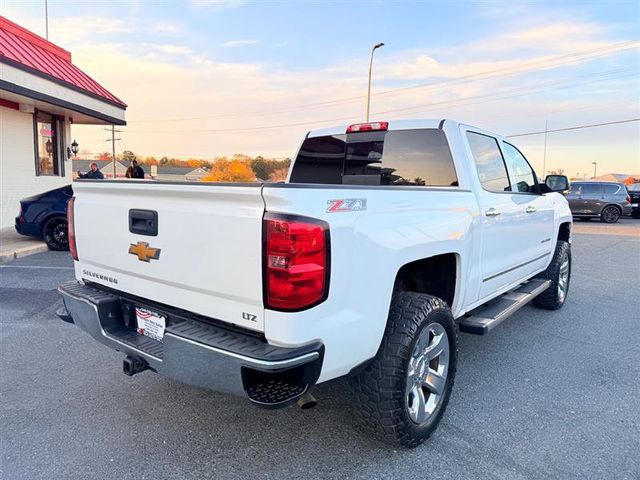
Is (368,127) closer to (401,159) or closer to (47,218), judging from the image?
(401,159)

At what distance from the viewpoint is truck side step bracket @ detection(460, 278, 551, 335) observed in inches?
143

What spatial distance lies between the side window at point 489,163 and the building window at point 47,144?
554 inches

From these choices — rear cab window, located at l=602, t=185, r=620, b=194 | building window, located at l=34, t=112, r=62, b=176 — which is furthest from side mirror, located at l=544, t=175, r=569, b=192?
rear cab window, located at l=602, t=185, r=620, b=194

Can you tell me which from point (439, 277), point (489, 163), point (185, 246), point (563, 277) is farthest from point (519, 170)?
point (185, 246)

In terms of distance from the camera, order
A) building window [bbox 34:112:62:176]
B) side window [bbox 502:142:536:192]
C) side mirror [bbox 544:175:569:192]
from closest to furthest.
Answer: side window [bbox 502:142:536:192] < side mirror [bbox 544:175:569:192] < building window [bbox 34:112:62:176]

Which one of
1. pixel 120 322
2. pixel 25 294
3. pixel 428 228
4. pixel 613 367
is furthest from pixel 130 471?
pixel 25 294

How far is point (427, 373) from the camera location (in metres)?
3.08

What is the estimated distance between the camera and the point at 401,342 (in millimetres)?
2729

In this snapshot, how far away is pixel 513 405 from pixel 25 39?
16.1 meters

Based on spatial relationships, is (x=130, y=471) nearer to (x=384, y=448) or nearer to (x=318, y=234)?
(x=384, y=448)

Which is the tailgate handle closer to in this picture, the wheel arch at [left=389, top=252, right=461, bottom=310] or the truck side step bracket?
the wheel arch at [left=389, top=252, right=461, bottom=310]

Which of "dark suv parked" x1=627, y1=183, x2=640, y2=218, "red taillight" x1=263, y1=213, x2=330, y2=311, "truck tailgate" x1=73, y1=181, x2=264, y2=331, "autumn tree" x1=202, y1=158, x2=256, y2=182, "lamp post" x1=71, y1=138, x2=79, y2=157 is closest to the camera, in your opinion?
"red taillight" x1=263, y1=213, x2=330, y2=311

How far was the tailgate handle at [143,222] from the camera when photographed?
8.95 ft

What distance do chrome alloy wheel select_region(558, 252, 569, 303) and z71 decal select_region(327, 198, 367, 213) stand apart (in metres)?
4.51
